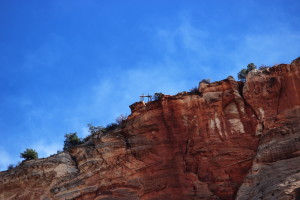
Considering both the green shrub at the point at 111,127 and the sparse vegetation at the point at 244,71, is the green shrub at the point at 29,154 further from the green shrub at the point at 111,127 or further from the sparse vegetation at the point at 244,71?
the sparse vegetation at the point at 244,71

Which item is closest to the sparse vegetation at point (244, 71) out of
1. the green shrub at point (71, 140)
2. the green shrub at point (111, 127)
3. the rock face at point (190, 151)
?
the rock face at point (190, 151)

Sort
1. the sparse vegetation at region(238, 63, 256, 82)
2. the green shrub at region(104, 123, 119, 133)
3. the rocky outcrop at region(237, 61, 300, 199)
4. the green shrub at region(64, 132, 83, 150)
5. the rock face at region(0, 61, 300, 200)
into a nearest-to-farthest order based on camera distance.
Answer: the rocky outcrop at region(237, 61, 300, 199)
the rock face at region(0, 61, 300, 200)
the green shrub at region(104, 123, 119, 133)
the sparse vegetation at region(238, 63, 256, 82)
the green shrub at region(64, 132, 83, 150)

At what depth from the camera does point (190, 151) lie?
114 feet

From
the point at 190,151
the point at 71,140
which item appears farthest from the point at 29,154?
the point at 190,151

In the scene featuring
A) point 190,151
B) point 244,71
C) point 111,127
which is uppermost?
point 244,71

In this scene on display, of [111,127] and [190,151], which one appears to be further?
[111,127]

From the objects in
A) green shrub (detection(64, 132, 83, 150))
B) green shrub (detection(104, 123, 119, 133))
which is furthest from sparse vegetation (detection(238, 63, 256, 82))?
green shrub (detection(64, 132, 83, 150))

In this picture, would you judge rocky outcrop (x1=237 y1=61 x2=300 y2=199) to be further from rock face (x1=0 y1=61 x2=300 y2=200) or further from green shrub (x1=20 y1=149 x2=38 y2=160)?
green shrub (x1=20 y1=149 x2=38 y2=160)

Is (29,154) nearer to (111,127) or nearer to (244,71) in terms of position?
(111,127)

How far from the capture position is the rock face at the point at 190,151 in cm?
3134

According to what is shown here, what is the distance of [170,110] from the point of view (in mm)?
36375

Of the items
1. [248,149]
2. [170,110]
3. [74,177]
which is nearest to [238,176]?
[248,149]

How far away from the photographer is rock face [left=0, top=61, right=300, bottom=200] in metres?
Result: 31.3

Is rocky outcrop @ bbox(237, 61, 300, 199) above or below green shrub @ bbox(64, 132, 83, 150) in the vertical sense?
below
